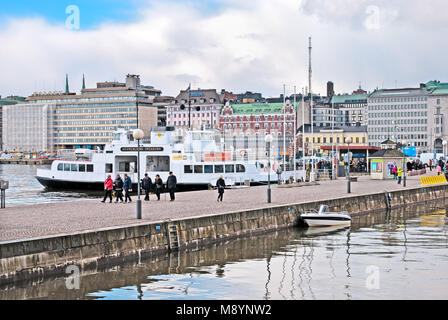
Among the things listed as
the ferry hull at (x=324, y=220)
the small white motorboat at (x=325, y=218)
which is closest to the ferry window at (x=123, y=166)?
the small white motorboat at (x=325, y=218)

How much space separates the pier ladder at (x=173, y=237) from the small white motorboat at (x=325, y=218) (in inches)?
389

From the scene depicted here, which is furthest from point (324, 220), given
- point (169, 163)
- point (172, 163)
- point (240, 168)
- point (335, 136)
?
point (335, 136)

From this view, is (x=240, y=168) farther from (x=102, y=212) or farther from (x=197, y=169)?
(x=102, y=212)

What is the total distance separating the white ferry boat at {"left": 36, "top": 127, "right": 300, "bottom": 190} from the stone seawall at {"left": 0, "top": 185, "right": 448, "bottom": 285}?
27.4 meters

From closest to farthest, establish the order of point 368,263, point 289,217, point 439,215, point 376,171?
point 368,263, point 289,217, point 439,215, point 376,171

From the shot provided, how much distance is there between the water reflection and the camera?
20.2 meters

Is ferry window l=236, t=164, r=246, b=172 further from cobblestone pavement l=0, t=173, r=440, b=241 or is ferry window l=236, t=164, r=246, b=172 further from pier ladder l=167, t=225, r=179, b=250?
pier ladder l=167, t=225, r=179, b=250

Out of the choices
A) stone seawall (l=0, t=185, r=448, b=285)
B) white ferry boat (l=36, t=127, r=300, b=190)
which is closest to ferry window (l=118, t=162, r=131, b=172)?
white ferry boat (l=36, t=127, r=300, b=190)

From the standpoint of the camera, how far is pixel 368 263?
25.4m

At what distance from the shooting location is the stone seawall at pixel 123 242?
2048 centimetres

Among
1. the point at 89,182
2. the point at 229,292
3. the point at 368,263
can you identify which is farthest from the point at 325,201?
the point at 89,182

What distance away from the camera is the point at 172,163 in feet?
214
